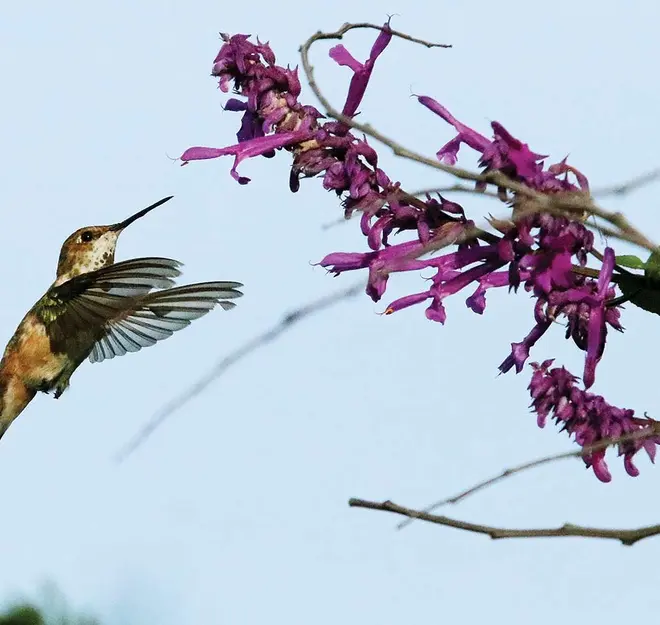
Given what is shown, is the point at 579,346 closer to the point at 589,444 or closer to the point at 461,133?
the point at 589,444

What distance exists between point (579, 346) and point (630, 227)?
31.0 inches

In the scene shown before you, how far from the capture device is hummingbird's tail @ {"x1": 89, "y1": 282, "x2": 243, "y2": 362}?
5.13 m

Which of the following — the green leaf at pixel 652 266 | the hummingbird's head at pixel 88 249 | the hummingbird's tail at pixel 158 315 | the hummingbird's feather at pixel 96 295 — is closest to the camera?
the green leaf at pixel 652 266

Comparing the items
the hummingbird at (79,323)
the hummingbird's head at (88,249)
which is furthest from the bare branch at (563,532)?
the hummingbird's head at (88,249)

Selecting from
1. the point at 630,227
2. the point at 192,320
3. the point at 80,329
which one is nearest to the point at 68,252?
the point at 80,329

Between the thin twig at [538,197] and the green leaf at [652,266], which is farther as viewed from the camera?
the green leaf at [652,266]

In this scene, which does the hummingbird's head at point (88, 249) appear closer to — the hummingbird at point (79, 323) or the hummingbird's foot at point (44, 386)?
the hummingbird at point (79, 323)

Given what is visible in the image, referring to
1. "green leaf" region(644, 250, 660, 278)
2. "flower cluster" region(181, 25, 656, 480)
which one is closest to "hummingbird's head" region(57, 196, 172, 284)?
"flower cluster" region(181, 25, 656, 480)

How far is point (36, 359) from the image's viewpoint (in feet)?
19.7

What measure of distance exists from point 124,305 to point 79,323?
374 mm

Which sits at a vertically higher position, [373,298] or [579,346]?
[579,346]

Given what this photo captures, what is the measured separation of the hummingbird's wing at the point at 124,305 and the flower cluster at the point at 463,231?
208cm

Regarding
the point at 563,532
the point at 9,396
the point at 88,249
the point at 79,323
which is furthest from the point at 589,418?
the point at 9,396

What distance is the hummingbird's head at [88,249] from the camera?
19.5 feet
